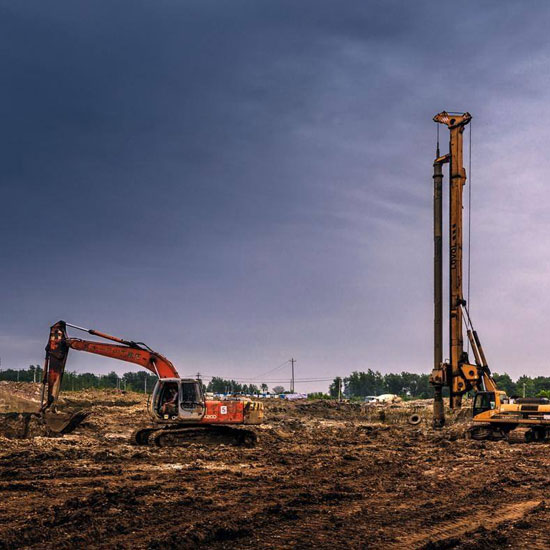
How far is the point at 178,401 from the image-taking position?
78.4 ft

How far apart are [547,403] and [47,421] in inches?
762

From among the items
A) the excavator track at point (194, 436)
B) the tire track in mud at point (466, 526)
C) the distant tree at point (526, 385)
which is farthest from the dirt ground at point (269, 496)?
the distant tree at point (526, 385)

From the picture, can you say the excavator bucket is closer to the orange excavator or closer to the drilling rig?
the orange excavator

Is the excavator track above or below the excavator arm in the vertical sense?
below

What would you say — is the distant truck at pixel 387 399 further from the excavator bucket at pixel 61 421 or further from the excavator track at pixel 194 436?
the excavator bucket at pixel 61 421

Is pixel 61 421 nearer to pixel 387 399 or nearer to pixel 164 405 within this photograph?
pixel 164 405

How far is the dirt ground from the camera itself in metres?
9.73

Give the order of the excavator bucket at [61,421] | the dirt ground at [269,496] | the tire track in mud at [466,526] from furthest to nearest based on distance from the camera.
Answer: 1. the excavator bucket at [61,421]
2. the dirt ground at [269,496]
3. the tire track in mud at [466,526]

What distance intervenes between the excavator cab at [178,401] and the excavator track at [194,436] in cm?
55

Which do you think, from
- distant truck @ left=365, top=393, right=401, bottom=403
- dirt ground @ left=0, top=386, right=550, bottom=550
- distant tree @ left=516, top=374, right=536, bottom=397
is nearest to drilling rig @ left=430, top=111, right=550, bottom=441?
dirt ground @ left=0, top=386, right=550, bottom=550

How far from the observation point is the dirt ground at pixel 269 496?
973 centimetres

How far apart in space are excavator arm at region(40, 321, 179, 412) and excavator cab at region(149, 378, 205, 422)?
82cm

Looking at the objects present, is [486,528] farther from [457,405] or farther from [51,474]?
[457,405]

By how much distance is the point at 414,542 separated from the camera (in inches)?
379
